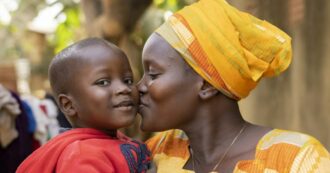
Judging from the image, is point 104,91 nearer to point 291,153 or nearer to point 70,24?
point 291,153

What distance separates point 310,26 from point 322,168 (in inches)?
73.9

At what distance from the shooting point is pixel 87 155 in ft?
7.85

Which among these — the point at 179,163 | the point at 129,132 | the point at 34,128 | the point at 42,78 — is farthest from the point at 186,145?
the point at 42,78

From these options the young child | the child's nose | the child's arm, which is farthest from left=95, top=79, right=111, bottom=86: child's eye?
the child's arm

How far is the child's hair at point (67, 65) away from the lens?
2605 mm

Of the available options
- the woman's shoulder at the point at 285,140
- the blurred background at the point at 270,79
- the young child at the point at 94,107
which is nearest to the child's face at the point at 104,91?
the young child at the point at 94,107

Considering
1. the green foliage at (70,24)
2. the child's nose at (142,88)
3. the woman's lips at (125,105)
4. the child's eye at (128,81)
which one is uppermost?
the child's eye at (128,81)

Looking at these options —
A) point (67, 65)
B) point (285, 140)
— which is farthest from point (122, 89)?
point (285, 140)

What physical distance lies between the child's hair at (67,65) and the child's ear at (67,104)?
0.02 m

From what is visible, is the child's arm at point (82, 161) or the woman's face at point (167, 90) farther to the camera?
the woman's face at point (167, 90)

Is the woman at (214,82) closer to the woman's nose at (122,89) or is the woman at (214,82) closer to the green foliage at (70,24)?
the woman's nose at (122,89)

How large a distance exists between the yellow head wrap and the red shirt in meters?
0.38

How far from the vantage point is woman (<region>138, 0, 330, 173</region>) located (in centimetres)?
250

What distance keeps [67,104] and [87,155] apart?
0.33 metres
